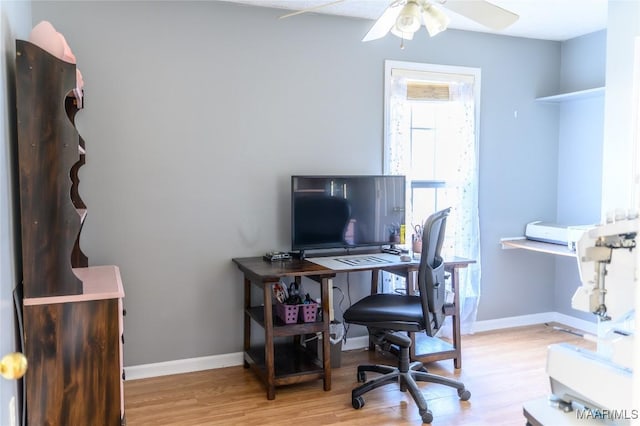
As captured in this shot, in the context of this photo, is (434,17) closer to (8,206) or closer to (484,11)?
(484,11)

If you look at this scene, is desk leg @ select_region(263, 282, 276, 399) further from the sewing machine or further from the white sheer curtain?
the sewing machine

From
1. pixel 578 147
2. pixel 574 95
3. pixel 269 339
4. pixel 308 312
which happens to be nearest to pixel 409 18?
pixel 308 312

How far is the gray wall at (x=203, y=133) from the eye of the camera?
126 inches

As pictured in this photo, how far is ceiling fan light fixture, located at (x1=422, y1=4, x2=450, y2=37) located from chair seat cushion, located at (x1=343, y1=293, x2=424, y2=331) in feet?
5.06

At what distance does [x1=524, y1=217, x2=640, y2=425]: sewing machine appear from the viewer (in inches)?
48.1

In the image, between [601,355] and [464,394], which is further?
[464,394]

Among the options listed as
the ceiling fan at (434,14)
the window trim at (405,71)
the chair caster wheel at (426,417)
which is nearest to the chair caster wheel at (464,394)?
the chair caster wheel at (426,417)

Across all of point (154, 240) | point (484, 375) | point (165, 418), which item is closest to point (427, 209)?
point (484, 375)

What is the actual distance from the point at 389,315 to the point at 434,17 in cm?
161

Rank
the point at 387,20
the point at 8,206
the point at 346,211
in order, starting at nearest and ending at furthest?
the point at 8,206
the point at 387,20
the point at 346,211

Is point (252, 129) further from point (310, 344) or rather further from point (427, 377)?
point (427, 377)

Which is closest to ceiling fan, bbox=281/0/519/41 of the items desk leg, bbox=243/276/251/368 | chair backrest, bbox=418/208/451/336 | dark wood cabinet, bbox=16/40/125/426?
chair backrest, bbox=418/208/451/336

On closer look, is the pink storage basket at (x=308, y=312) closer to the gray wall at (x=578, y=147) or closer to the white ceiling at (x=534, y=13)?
the white ceiling at (x=534, y=13)

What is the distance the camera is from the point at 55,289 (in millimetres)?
2205
